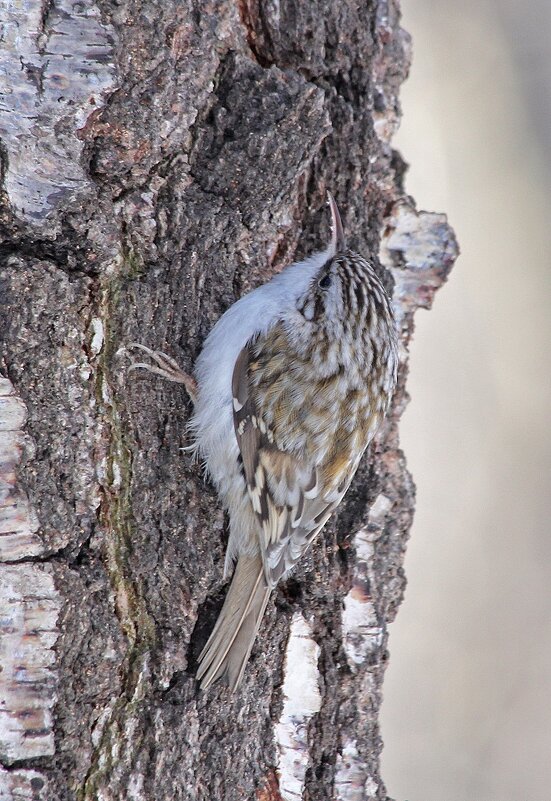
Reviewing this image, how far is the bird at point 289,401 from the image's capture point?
2.06m

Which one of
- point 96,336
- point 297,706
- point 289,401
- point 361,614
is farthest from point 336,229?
point 297,706

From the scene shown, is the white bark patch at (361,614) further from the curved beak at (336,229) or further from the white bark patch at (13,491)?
the white bark patch at (13,491)

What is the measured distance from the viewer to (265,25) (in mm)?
2129

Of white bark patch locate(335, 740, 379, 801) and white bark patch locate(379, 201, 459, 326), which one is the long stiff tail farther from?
white bark patch locate(379, 201, 459, 326)

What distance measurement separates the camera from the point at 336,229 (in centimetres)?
220

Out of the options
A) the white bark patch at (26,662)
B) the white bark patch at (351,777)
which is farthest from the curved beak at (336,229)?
the white bark patch at (351,777)

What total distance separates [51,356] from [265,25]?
38.1 inches

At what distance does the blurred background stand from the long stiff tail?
6.20 ft

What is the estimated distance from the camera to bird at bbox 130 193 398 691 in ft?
6.74

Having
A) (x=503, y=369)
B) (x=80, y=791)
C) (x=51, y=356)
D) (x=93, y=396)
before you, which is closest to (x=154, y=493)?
(x=93, y=396)

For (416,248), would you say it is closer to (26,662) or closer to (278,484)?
(278,484)

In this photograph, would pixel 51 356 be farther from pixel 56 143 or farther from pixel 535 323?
pixel 535 323

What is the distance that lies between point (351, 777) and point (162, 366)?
1.04m

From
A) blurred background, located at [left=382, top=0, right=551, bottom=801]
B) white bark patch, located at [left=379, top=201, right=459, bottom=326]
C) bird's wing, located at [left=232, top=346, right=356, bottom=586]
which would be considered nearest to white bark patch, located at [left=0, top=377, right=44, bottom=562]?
bird's wing, located at [left=232, top=346, right=356, bottom=586]
